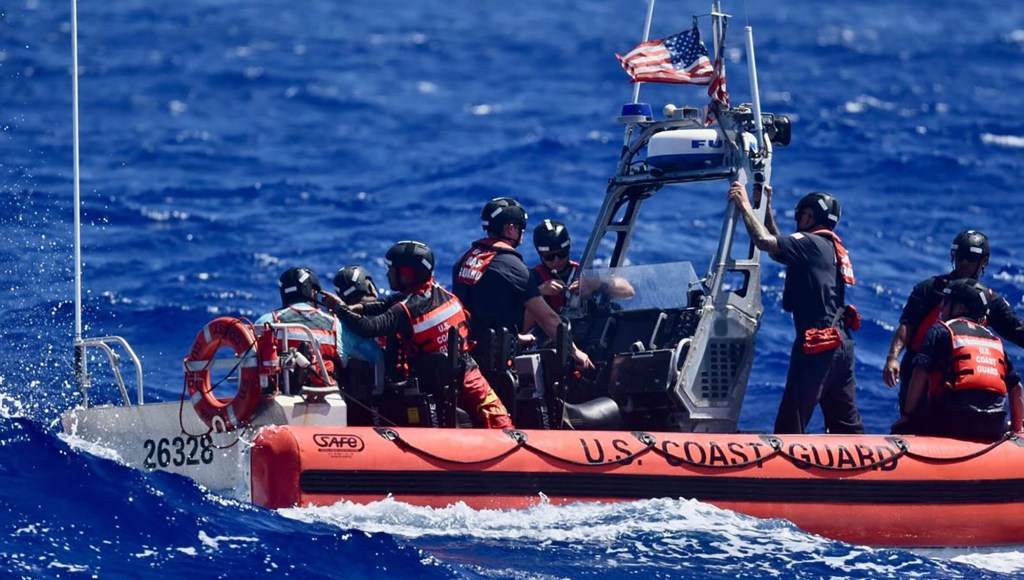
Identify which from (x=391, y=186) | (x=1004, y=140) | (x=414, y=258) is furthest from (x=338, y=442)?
(x=1004, y=140)

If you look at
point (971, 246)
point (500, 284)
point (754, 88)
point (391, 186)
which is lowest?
point (500, 284)

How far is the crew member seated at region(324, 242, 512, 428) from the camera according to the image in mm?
10328

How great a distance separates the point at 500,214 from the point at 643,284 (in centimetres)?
112

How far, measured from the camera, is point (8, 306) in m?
13.2

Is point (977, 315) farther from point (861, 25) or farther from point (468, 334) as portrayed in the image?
point (861, 25)

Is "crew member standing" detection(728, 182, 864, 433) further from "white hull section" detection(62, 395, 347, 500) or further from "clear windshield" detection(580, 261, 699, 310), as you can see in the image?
"white hull section" detection(62, 395, 347, 500)

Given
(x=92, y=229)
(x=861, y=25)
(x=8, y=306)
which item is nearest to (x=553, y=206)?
(x=92, y=229)

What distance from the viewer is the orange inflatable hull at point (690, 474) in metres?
9.53

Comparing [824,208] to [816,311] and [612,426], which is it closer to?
[816,311]

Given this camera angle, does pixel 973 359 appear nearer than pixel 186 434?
No

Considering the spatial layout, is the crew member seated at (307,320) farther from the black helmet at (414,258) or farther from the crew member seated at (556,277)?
the crew member seated at (556,277)

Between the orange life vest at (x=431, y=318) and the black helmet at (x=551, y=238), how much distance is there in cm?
126

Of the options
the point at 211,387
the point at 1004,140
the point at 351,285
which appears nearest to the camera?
the point at 211,387

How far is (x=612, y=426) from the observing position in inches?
433
